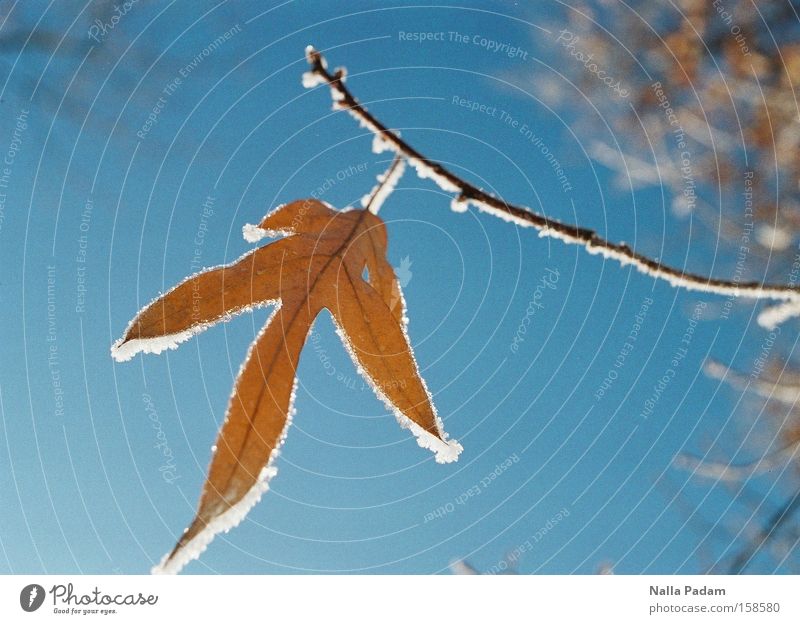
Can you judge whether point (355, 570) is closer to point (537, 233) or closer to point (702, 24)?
point (537, 233)

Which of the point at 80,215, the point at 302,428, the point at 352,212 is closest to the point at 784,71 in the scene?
the point at 352,212

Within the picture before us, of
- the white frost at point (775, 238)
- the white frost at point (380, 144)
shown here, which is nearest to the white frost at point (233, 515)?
the white frost at point (380, 144)

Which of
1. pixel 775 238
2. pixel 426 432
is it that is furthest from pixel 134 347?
pixel 775 238

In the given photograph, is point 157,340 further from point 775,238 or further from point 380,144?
point 775,238
